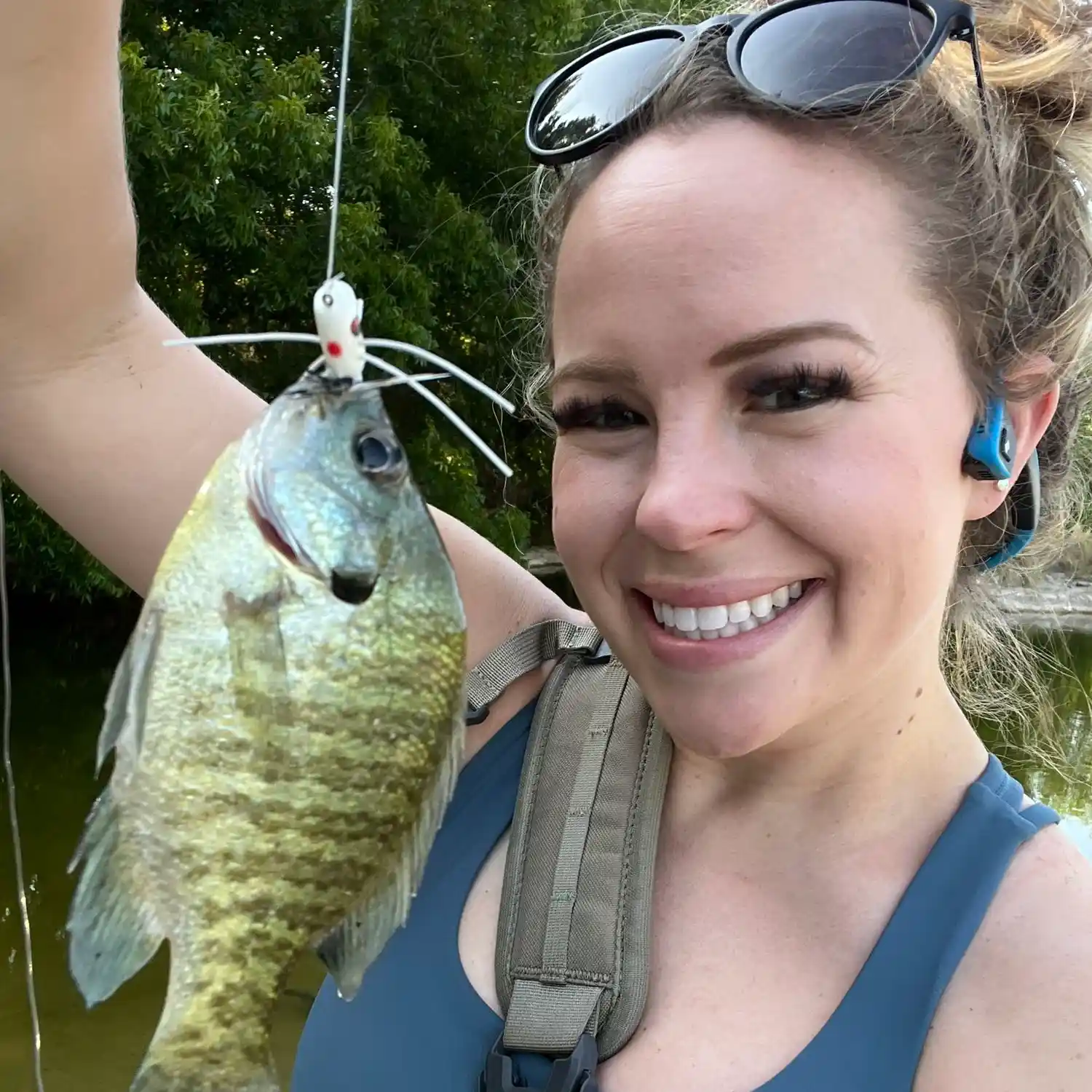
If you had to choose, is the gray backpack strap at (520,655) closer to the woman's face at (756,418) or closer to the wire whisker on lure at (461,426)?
the woman's face at (756,418)

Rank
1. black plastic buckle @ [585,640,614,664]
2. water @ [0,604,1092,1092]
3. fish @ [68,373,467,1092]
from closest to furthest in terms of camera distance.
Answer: fish @ [68,373,467,1092] < black plastic buckle @ [585,640,614,664] < water @ [0,604,1092,1092]

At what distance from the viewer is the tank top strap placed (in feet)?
3.22

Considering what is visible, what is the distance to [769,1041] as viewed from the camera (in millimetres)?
1038

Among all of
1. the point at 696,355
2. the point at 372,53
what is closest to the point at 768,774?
the point at 696,355

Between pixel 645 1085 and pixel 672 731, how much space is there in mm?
381

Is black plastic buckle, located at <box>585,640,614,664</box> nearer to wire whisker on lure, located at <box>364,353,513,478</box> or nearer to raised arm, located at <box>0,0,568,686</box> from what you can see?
raised arm, located at <box>0,0,568,686</box>

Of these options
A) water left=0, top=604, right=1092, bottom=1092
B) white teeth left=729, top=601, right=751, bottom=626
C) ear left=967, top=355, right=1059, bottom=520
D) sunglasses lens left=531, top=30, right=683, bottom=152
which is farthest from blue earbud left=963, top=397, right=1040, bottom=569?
water left=0, top=604, right=1092, bottom=1092

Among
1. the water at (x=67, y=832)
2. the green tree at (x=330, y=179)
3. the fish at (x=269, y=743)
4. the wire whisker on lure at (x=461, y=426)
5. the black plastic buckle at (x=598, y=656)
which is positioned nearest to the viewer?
the wire whisker on lure at (x=461, y=426)

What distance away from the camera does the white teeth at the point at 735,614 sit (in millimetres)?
1035

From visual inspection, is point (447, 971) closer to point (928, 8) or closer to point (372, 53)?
point (928, 8)

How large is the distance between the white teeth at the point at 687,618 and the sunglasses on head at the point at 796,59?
0.56 m

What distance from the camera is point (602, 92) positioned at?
125cm

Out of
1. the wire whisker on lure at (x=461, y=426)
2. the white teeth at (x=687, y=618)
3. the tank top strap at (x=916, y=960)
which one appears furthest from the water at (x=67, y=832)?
the wire whisker on lure at (x=461, y=426)

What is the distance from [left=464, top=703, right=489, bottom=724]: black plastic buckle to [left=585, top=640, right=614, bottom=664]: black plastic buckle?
0.17 m
